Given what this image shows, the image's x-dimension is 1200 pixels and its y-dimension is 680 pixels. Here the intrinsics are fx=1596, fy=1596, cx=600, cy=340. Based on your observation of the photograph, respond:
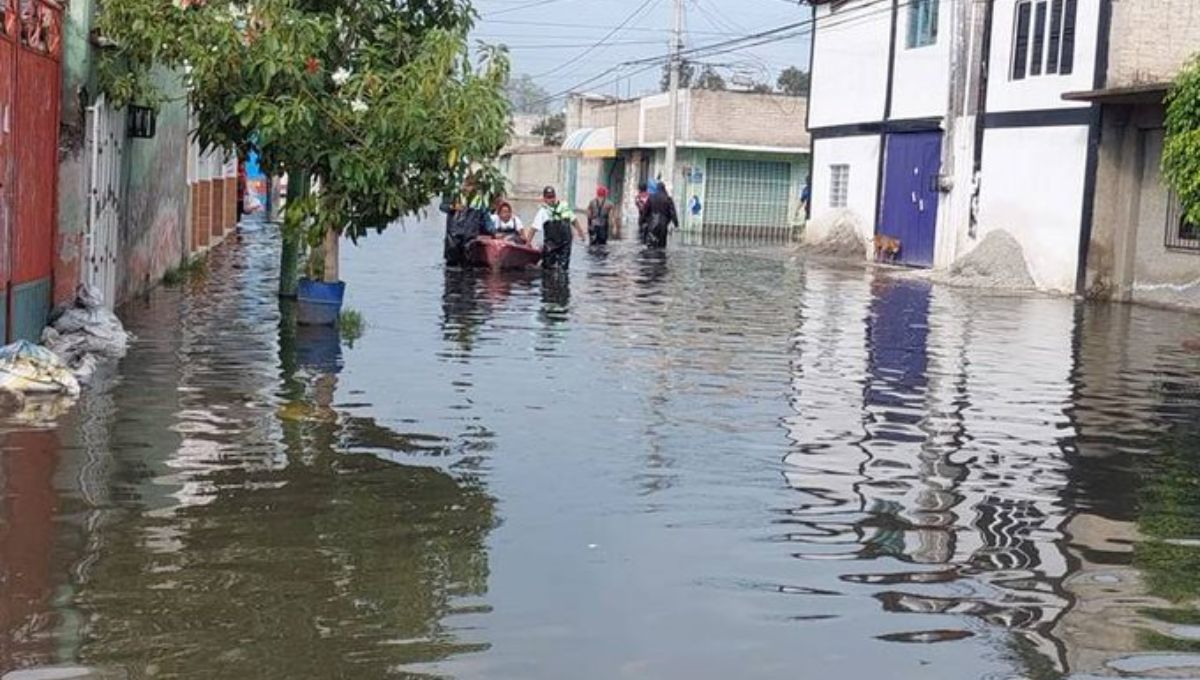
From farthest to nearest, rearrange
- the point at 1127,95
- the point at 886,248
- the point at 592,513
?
the point at 886,248
the point at 1127,95
the point at 592,513

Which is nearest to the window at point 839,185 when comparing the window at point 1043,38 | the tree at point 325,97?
the window at point 1043,38

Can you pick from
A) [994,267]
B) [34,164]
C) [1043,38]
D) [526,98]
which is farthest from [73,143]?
[526,98]

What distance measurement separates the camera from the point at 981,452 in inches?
414

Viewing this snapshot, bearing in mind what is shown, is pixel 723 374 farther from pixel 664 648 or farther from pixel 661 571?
pixel 664 648

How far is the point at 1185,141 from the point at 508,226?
10456mm

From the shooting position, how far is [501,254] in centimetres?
2534

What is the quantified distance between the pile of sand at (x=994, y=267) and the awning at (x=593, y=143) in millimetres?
32172

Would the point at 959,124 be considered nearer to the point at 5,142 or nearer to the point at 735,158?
the point at 5,142

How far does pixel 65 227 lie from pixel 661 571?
8148mm

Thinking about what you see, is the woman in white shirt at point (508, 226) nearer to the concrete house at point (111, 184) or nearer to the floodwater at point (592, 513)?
the concrete house at point (111, 184)

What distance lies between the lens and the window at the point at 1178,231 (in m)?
24.1

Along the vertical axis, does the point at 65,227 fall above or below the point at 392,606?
above

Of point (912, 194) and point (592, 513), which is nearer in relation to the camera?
point (592, 513)

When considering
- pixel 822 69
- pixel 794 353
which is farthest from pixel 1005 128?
pixel 794 353
